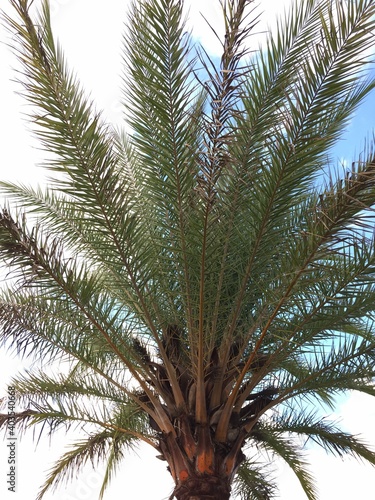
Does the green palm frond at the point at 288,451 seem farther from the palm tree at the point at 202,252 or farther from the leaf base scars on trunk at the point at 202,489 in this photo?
the leaf base scars on trunk at the point at 202,489

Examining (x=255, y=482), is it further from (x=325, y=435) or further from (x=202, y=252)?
(x=202, y=252)

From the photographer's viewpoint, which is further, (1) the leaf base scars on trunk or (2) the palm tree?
(1) the leaf base scars on trunk

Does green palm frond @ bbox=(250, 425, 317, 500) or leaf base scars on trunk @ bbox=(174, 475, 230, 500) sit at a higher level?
green palm frond @ bbox=(250, 425, 317, 500)

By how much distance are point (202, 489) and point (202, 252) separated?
2.20 metres

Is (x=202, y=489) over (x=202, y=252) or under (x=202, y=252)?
under

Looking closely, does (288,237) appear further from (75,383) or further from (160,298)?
(75,383)

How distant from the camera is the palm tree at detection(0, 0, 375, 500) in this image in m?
4.26

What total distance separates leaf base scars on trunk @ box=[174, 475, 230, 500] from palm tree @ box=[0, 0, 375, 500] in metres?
0.02

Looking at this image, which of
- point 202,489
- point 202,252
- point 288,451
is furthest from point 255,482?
point 202,252

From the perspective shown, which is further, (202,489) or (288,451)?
(288,451)

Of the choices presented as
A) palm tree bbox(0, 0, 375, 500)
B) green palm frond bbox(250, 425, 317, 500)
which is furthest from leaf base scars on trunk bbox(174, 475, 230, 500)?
green palm frond bbox(250, 425, 317, 500)

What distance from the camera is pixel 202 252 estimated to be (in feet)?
16.7

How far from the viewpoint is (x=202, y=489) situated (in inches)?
217

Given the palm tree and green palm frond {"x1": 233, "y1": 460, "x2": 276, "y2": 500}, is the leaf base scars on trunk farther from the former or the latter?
green palm frond {"x1": 233, "y1": 460, "x2": 276, "y2": 500}
